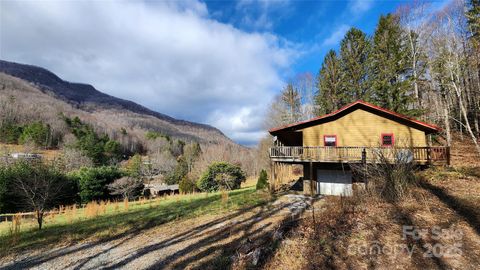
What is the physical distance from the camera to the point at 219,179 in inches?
1117

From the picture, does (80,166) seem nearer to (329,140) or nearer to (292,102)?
(292,102)

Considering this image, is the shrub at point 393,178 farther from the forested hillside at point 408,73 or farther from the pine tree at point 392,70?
the pine tree at point 392,70

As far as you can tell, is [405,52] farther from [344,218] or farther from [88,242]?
[88,242]

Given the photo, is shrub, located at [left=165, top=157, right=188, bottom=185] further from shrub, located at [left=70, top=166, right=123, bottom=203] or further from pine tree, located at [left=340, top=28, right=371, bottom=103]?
pine tree, located at [left=340, top=28, right=371, bottom=103]

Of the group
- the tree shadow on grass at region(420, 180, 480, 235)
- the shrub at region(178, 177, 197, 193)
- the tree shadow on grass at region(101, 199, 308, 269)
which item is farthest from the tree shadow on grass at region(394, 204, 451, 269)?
the shrub at region(178, 177, 197, 193)

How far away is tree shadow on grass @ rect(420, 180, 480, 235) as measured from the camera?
6.40 metres

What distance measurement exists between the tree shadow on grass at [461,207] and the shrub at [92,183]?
3000 cm

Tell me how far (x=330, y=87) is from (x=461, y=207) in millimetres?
27295

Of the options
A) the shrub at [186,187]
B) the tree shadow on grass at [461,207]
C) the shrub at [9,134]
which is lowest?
the shrub at [186,187]

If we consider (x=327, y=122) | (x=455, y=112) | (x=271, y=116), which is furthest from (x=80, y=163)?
(x=455, y=112)

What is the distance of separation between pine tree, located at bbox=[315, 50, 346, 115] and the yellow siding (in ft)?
47.0

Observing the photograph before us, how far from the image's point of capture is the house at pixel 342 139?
16281mm

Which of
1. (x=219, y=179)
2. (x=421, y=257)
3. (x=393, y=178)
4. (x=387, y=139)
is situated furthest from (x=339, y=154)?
(x=219, y=179)

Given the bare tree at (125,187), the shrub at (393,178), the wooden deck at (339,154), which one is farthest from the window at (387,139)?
the bare tree at (125,187)
